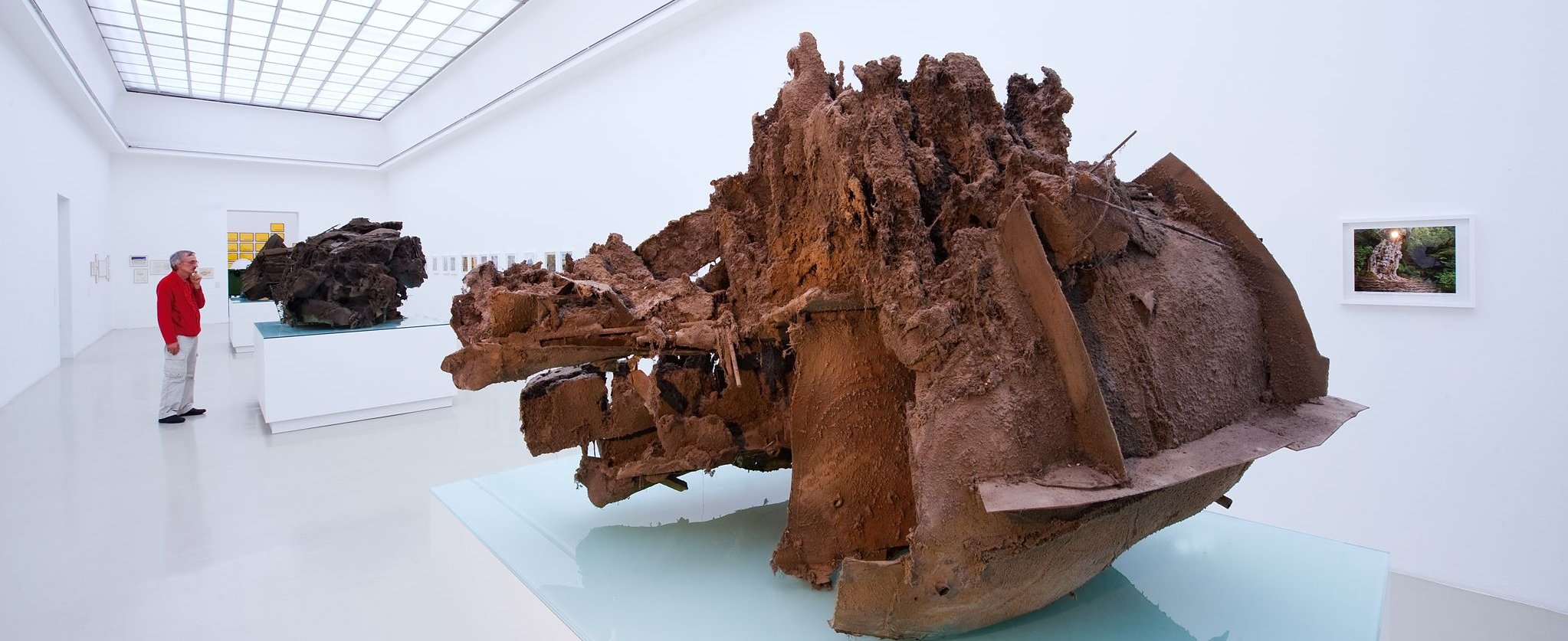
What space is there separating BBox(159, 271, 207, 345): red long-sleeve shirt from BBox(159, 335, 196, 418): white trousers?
0.53 feet

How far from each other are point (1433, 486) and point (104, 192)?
72.7 ft

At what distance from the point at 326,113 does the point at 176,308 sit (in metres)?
12.8

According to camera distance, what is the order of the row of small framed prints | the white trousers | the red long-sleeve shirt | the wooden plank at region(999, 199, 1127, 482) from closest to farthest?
the wooden plank at region(999, 199, 1127, 482)
the red long-sleeve shirt
the white trousers
the row of small framed prints

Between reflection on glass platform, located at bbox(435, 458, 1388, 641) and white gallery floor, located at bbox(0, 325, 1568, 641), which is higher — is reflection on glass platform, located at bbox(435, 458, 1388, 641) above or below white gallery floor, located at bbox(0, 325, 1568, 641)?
above

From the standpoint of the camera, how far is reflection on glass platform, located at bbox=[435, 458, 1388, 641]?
2.62 meters

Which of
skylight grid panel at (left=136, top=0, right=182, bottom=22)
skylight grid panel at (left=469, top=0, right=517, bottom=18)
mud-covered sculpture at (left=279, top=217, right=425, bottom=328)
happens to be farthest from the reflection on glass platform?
skylight grid panel at (left=136, top=0, right=182, bottom=22)

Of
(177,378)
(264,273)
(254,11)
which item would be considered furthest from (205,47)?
(177,378)

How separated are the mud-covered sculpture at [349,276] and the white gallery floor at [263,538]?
76cm

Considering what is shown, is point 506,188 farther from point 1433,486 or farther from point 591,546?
point 1433,486

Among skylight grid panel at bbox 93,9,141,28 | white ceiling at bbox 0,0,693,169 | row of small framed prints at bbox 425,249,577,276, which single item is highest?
skylight grid panel at bbox 93,9,141,28

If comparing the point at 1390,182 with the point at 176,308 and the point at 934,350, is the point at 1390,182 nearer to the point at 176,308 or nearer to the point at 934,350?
the point at 934,350

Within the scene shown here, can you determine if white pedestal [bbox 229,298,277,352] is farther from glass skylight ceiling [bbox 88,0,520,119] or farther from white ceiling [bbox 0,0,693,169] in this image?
glass skylight ceiling [bbox 88,0,520,119]

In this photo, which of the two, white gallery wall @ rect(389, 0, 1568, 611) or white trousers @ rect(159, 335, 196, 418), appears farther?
white trousers @ rect(159, 335, 196, 418)

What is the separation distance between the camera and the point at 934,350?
7.58 ft
